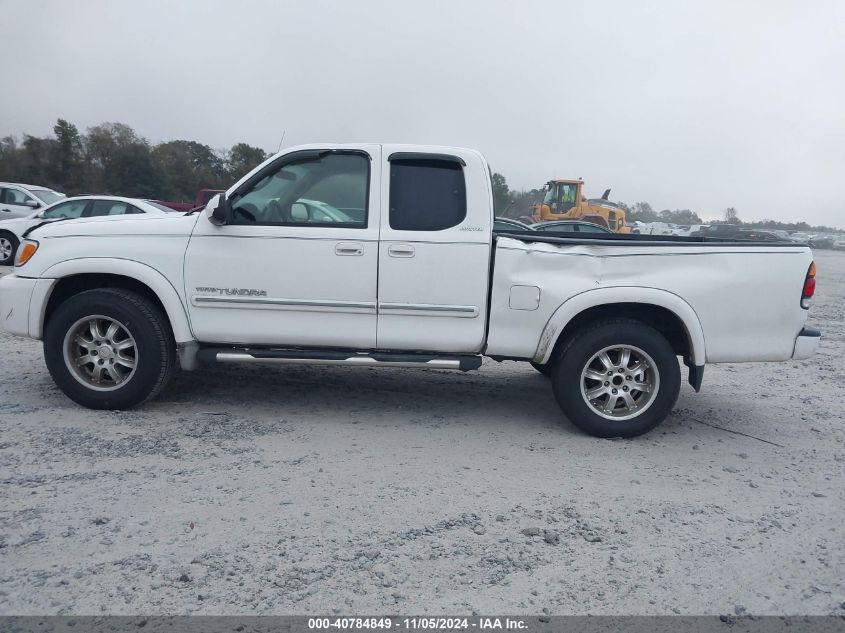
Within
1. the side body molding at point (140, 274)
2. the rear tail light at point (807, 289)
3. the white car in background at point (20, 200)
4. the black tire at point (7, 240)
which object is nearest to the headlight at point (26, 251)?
the side body molding at point (140, 274)

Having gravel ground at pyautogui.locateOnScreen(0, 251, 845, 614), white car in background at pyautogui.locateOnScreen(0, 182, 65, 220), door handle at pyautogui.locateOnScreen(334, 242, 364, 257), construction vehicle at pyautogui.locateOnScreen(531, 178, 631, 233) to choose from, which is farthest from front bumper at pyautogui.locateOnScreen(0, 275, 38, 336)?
construction vehicle at pyautogui.locateOnScreen(531, 178, 631, 233)

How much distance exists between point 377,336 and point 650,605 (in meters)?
2.60

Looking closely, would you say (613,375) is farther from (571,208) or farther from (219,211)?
(571,208)

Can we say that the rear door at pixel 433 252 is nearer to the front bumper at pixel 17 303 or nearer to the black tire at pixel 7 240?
the front bumper at pixel 17 303

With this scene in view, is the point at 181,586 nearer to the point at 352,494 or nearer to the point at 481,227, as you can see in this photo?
the point at 352,494

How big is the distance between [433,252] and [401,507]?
6.20 feet

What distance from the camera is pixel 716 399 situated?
608 cm

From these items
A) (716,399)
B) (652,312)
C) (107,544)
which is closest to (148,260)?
(107,544)

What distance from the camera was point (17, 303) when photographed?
189 inches

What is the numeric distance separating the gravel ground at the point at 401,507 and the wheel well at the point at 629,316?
0.74 meters

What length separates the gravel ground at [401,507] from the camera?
2785 millimetres

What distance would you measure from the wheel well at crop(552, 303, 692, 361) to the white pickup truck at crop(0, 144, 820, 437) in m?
0.01

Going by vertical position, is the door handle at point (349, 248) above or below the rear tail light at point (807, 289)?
above

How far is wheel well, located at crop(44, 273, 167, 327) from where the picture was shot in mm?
4871
